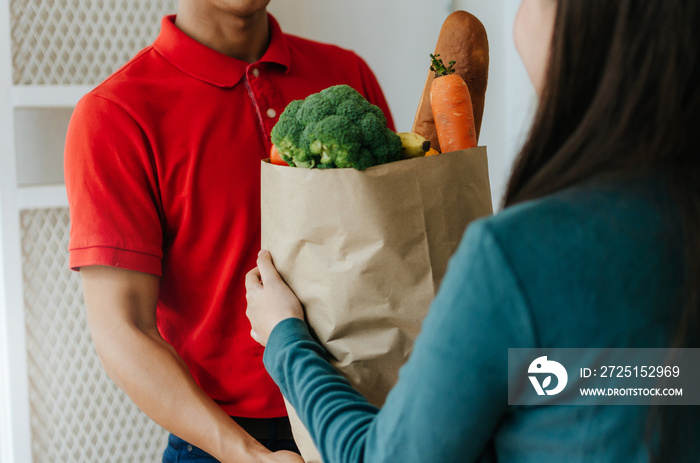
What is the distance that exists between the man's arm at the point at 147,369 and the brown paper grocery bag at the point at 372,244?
28cm

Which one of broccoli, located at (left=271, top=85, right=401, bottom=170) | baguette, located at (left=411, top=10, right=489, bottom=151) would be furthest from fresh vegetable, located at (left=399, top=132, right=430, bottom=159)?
baguette, located at (left=411, top=10, right=489, bottom=151)

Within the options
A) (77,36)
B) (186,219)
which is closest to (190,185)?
(186,219)

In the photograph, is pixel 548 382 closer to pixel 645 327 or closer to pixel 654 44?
pixel 645 327

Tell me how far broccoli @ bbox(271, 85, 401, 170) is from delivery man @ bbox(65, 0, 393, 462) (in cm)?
29

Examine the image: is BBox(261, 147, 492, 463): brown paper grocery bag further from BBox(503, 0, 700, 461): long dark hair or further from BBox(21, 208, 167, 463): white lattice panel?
BBox(21, 208, 167, 463): white lattice panel

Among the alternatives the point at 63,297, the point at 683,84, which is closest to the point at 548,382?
the point at 683,84

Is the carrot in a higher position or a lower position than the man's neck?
lower

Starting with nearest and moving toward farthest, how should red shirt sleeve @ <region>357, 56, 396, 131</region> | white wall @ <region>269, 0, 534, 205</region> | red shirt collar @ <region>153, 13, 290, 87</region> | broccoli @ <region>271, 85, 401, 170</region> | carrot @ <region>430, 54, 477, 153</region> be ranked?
broccoli @ <region>271, 85, 401, 170</region>, carrot @ <region>430, 54, 477, 153</region>, red shirt collar @ <region>153, 13, 290, 87</region>, red shirt sleeve @ <region>357, 56, 396, 131</region>, white wall @ <region>269, 0, 534, 205</region>

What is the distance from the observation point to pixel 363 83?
4.37ft

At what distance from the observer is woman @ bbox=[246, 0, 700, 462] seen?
1.61 ft

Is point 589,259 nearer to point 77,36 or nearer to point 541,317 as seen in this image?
point 541,317

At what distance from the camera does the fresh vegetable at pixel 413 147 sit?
2.72 ft

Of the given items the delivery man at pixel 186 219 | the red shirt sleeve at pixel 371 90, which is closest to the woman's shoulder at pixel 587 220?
the delivery man at pixel 186 219

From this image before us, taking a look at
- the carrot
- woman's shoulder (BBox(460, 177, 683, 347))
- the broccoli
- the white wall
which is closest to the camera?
woman's shoulder (BBox(460, 177, 683, 347))
